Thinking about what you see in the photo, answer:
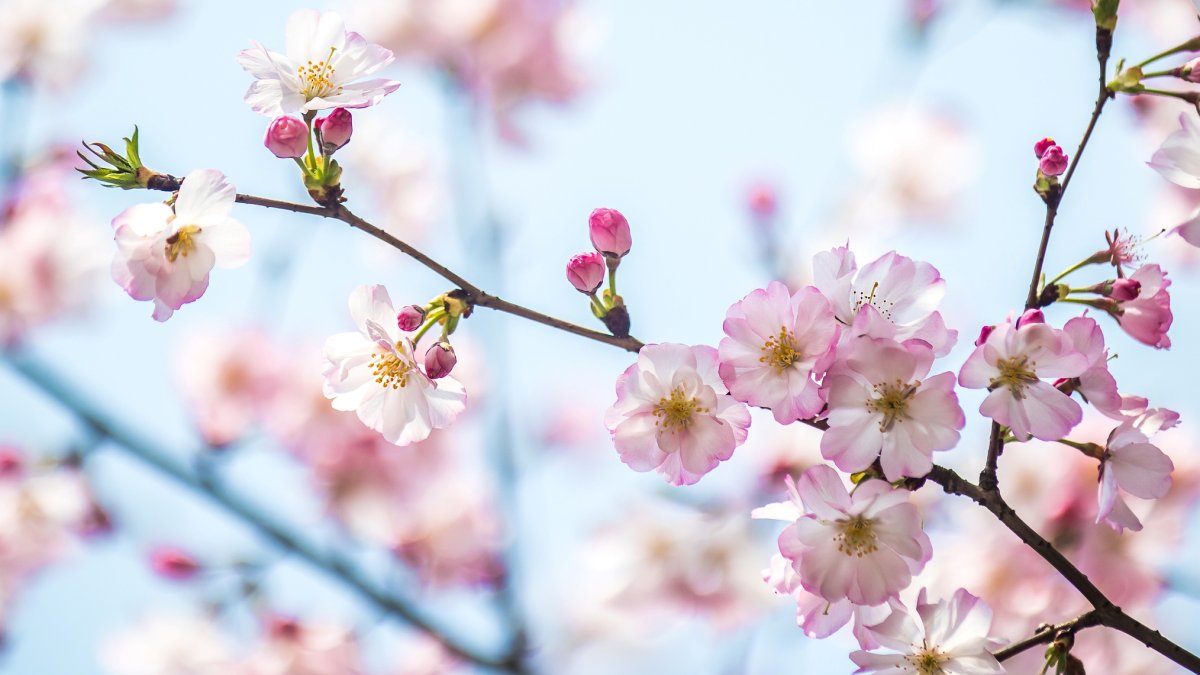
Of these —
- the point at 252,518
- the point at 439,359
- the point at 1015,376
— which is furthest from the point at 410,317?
the point at 252,518

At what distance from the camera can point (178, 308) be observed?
0.89 metres

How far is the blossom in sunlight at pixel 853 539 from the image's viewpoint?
762 mm

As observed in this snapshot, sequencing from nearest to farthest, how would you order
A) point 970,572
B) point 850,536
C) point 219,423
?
point 850,536 < point 970,572 < point 219,423

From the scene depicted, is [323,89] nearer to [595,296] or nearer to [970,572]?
[595,296]

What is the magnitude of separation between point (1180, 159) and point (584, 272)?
524mm

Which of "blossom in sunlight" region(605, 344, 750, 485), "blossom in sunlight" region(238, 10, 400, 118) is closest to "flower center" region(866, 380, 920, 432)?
"blossom in sunlight" region(605, 344, 750, 485)

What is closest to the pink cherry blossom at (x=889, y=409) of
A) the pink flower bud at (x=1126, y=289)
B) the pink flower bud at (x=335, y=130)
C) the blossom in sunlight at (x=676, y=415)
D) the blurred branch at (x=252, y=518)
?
the blossom in sunlight at (x=676, y=415)

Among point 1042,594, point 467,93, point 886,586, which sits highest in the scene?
point 467,93

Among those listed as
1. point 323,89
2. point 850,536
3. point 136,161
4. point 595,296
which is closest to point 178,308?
point 136,161

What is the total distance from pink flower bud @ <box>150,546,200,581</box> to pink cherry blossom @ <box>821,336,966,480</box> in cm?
187

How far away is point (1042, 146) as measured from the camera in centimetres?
89

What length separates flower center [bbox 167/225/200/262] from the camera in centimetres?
86

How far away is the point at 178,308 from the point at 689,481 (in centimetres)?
48

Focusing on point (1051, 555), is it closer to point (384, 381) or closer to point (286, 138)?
point (384, 381)
